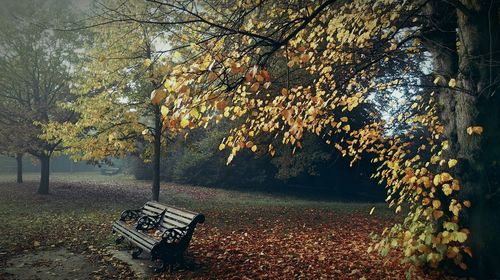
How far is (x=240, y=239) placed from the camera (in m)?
8.86

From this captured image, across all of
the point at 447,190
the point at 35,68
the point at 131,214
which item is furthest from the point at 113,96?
the point at 447,190

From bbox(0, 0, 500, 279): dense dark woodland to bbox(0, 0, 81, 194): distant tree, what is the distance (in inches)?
2.8

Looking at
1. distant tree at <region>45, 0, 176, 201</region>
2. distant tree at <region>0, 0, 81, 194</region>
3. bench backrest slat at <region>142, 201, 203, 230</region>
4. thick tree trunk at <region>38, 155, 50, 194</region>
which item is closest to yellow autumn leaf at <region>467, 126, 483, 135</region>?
bench backrest slat at <region>142, 201, 203, 230</region>

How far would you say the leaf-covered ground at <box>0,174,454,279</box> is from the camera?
6.07m

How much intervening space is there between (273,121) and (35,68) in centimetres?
1694

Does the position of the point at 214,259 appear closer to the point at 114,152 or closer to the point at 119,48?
the point at 114,152

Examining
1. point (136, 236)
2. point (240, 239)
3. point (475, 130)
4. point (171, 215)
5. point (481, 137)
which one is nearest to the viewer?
point (475, 130)

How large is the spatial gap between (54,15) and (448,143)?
63.8 feet

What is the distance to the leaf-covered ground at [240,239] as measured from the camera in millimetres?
6070

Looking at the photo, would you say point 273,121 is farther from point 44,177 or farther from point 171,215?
point 44,177

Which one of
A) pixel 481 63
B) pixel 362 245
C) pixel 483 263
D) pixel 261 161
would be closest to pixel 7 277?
pixel 362 245

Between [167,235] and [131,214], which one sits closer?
[167,235]

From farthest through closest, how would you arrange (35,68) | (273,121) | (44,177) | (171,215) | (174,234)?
(44,177), (35,68), (171,215), (174,234), (273,121)

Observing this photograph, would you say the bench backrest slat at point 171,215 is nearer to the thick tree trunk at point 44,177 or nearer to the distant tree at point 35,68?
the distant tree at point 35,68
